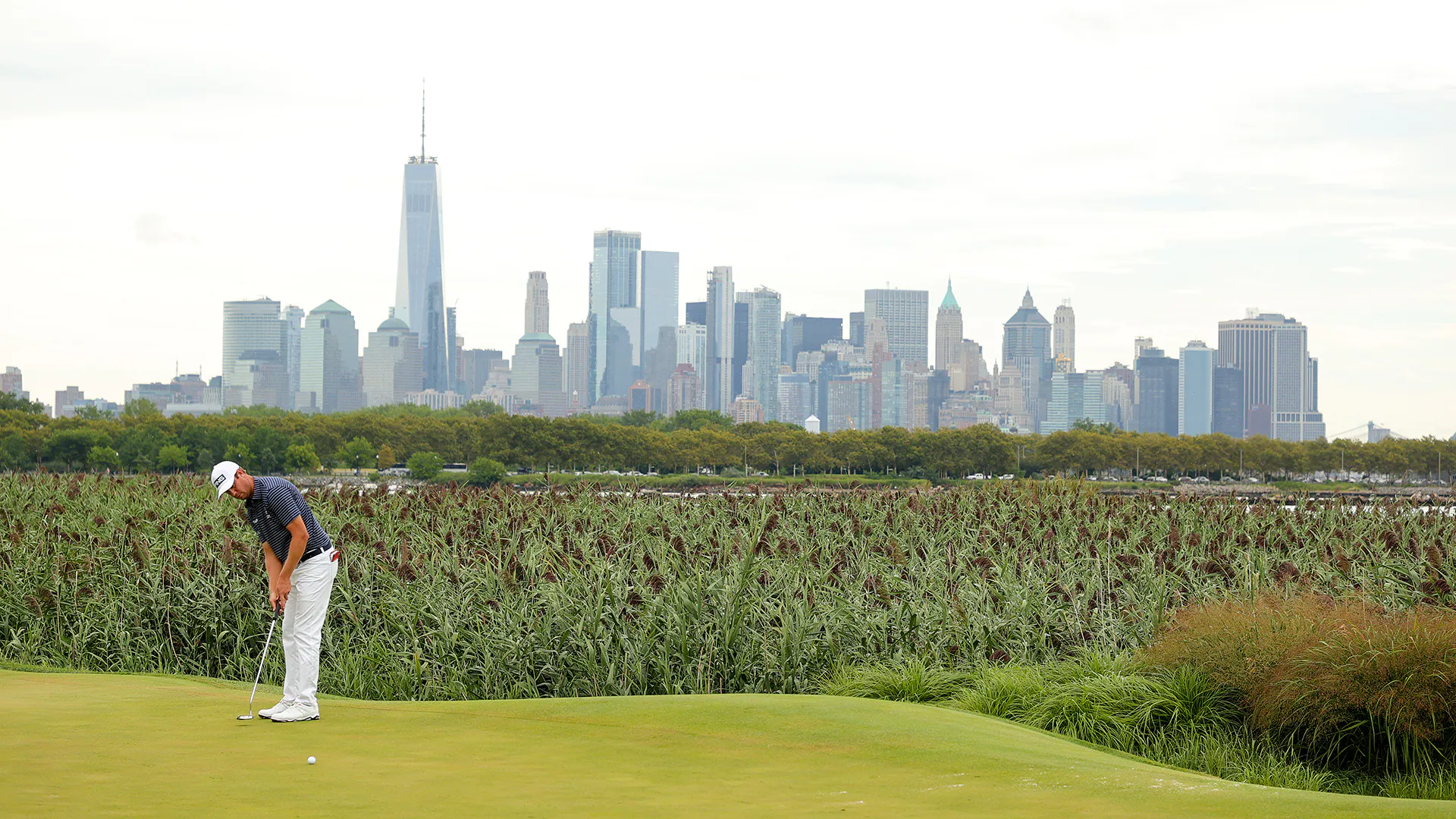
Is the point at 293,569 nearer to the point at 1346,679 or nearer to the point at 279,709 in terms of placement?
the point at 279,709

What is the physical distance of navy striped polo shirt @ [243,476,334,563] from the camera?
746cm

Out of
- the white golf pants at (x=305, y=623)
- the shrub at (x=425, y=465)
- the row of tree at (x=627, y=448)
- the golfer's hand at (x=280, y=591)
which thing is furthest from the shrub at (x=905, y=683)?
the shrub at (x=425, y=465)

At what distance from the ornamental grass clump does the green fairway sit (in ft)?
5.83

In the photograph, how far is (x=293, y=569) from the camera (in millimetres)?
7527

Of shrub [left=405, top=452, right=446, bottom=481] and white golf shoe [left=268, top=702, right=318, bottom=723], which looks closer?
white golf shoe [left=268, top=702, right=318, bottom=723]

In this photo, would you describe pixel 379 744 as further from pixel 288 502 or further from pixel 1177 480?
pixel 1177 480

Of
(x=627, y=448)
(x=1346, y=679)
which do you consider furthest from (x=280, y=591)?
(x=627, y=448)

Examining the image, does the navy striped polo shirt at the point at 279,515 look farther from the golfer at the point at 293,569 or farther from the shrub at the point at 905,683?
the shrub at the point at 905,683

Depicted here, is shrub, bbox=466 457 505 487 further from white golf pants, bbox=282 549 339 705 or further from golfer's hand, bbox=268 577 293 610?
golfer's hand, bbox=268 577 293 610

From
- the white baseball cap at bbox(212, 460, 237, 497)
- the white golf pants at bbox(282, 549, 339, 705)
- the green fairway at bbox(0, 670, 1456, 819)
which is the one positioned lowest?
the green fairway at bbox(0, 670, 1456, 819)

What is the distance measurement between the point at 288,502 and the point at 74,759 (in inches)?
69.6

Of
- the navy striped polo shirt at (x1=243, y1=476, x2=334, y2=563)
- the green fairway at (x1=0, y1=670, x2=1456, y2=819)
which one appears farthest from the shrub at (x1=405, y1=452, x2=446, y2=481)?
the navy striped polo shirt at (x1=243, y1=476, x2=334, y2=563)

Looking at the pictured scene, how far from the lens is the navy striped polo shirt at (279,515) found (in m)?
7.46

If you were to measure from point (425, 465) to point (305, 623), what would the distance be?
268ft
